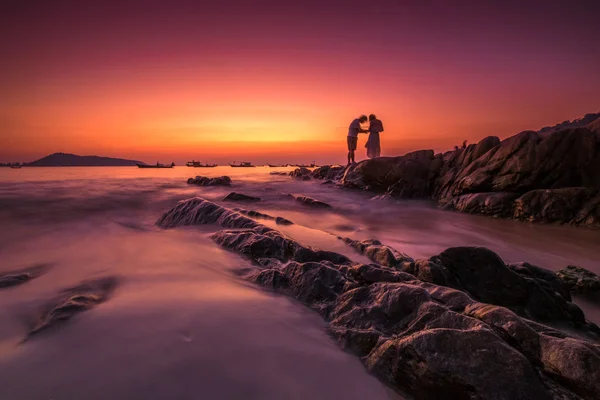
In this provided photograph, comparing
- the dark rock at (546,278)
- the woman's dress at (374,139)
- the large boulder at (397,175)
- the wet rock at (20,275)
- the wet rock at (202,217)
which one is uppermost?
the woman's dress at (374,139)

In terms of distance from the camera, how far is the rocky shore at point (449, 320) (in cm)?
195

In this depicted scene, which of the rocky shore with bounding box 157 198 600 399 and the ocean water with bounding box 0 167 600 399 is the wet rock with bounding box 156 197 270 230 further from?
the rocky shore with bounding box 157 198 600 399

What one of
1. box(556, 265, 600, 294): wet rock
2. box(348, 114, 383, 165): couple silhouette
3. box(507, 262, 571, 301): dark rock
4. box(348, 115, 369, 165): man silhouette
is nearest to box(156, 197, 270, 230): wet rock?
box(507, 262, 571, 301): dark rock

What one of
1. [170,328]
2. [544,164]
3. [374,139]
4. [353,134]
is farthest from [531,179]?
[353,134]

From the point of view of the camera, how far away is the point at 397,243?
292 inches

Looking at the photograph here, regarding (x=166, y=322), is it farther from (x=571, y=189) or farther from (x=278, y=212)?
(x=571, y=189)

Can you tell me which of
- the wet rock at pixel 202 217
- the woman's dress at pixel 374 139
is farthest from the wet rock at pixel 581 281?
the woman's dress at pixel 374 139

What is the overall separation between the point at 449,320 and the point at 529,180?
13.1 m

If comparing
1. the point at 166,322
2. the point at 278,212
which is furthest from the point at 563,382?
the point at 278,212

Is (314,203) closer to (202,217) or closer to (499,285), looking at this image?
(202,217)

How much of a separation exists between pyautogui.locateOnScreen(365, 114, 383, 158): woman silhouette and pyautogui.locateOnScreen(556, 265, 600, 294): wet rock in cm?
2440

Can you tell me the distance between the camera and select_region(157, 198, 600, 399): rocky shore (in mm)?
1948

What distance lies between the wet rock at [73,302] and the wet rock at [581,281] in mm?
6790

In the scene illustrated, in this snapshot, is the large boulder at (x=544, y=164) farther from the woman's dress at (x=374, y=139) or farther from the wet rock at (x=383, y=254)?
the woman's dress at (x=374, y=139)
